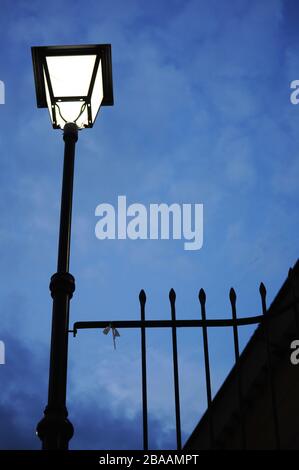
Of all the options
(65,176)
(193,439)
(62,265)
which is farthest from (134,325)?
(193,439)

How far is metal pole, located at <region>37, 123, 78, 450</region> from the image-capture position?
397cm

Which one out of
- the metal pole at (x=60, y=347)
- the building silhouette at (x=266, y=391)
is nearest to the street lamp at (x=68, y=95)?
the metal pole at (x=60, y=347)

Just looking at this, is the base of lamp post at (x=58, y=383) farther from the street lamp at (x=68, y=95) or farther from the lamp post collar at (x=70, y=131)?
the lamp post collar at (x=70, y=131)

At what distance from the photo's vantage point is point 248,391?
6.88 metres

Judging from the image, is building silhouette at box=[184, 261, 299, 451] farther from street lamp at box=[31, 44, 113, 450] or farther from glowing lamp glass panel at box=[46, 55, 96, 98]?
glowing lamp glass panel at box=[46, 55, 96, 98]

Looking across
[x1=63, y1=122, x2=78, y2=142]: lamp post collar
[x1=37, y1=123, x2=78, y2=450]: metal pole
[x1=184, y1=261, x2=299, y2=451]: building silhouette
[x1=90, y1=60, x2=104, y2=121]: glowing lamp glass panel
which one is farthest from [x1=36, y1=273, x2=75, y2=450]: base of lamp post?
[x1=184, y1=261, x2=299, y2=451]: building silhouette

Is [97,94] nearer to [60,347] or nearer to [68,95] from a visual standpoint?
[68,95]

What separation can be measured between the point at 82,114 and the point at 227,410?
165 inches

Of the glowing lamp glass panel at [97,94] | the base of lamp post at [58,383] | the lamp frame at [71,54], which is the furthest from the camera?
the glowing lamp glass panel at [97,94]

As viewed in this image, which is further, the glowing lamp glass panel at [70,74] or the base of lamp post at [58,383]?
the glowing lamp glass panel at [70,74]

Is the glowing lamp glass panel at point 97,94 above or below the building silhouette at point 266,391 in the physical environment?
above

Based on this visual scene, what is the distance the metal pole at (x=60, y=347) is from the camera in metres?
3.97
